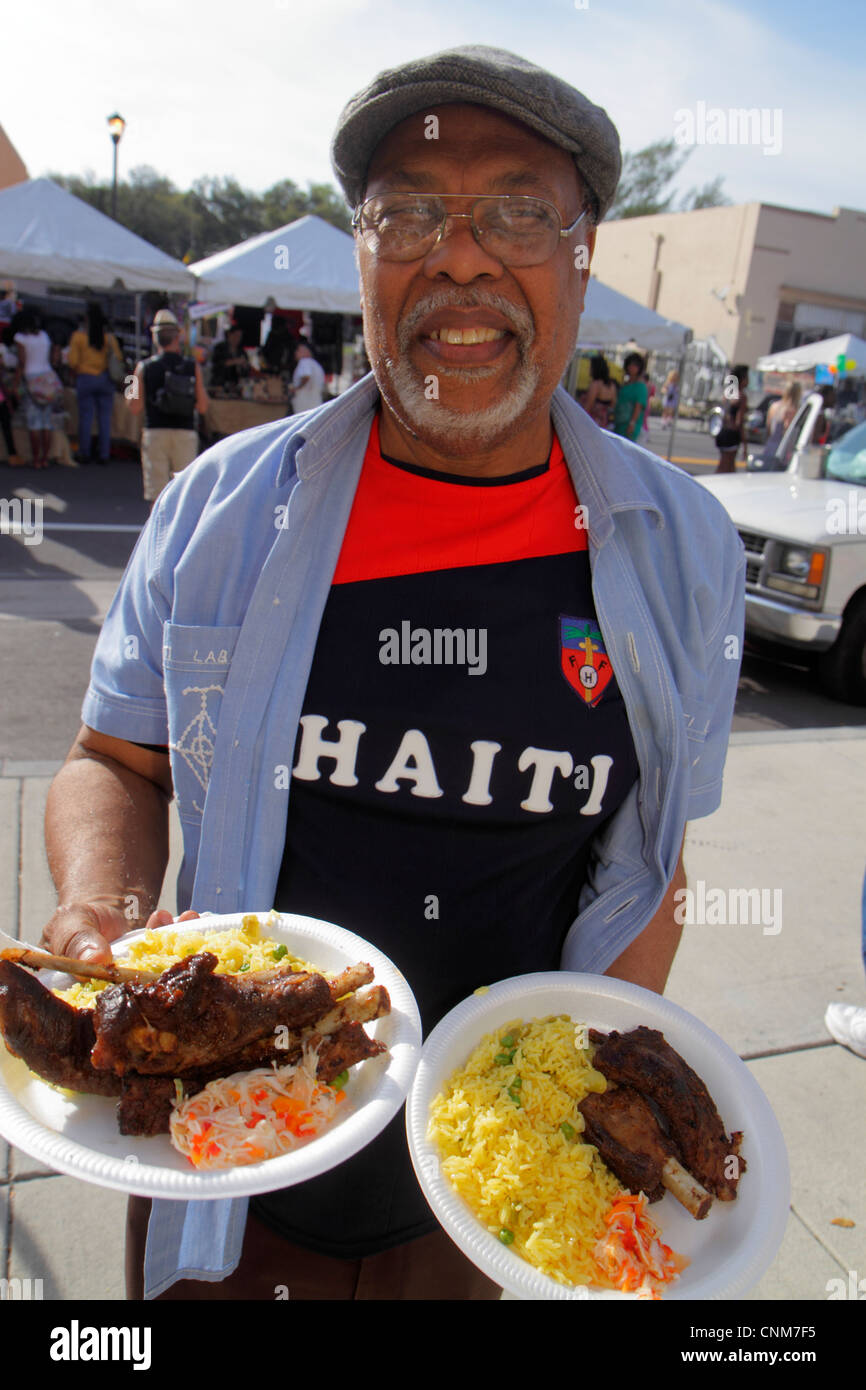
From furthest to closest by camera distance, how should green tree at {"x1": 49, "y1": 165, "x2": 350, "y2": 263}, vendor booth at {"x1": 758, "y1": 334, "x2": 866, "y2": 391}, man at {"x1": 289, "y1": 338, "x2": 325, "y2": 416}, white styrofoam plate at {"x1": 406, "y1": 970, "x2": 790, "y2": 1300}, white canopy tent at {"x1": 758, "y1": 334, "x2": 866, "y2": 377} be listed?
green tree at {"x1": 49, "y1": 165, "x2": 350, "y2": 263} < white canopy tent at {"x1": 758, "y1": 334, "x2": 866, "y2": 377} < vendor booth at {"x1": 758, "y1": 334, "x2": 866, "y2": 391} < man at {"x1": 289, "y1": 338, "x2": 325, "y2": 416} < white styrofoam plate at {"x1": 406, "y1": 970, "x2": 790, "y2": 1300}

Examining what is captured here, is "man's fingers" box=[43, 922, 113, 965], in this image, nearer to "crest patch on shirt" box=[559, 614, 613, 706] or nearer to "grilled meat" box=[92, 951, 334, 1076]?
"grilled meat" box=[92, 951, 334, 1076]

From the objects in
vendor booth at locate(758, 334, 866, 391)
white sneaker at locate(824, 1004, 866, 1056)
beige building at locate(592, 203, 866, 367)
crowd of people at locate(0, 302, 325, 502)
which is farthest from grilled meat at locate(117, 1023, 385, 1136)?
beige building at locate(592, 203, 866, 367)

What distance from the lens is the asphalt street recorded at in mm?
5938

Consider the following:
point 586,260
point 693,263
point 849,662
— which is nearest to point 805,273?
point 693,263

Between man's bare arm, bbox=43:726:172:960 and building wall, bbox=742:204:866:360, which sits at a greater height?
building wall, bbox=742:204:866:360

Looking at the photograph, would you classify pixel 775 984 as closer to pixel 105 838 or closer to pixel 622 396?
pixel 105 838

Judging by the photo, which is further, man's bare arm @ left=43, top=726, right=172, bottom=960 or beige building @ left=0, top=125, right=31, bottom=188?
beige building @ left=0, top=125, right=31, bottom=188

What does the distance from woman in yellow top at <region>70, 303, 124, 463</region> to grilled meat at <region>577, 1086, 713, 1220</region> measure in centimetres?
1509

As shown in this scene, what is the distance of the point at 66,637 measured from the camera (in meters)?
7.39

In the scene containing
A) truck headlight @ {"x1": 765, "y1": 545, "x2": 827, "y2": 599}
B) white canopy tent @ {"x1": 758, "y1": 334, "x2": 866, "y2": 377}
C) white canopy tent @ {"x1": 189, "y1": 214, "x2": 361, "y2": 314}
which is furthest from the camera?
white canopy tent @ {"x1": 758, "y1": 334, "x2": 866, "y2": 377}

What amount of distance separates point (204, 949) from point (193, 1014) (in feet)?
0.55

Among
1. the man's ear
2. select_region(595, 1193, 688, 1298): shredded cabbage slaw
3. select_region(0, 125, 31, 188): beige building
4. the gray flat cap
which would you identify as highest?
select_region(0, 125, 31, 188): beige building

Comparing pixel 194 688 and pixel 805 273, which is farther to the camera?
pixel 805 273
